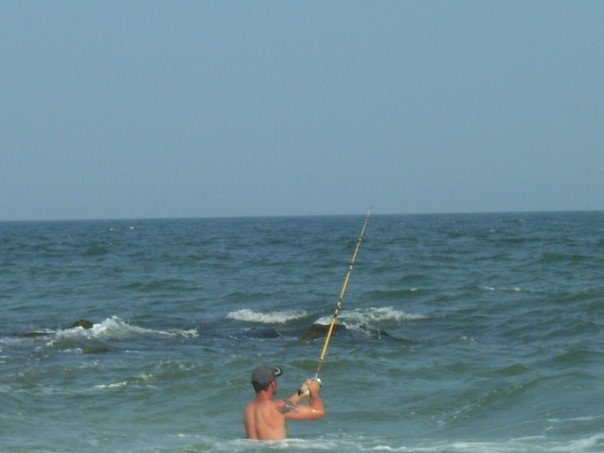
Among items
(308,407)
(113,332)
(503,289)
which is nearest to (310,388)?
(308,407)

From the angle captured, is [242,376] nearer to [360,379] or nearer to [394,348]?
[360,379]

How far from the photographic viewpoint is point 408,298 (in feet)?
81.1

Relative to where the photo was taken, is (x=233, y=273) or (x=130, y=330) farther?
(x=233, y=273)

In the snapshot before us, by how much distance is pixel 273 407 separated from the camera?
9.20 m

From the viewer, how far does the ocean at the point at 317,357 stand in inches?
435

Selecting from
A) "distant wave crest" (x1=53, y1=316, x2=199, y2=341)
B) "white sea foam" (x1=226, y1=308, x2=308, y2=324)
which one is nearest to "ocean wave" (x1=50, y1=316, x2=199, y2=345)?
"distant wave crest" (x1=53, y1=316, x2=199, y2=341)

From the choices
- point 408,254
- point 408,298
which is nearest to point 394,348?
point 408,298

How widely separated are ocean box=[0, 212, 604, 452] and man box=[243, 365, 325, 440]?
8.5 inches

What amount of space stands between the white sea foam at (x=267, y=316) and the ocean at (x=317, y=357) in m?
0.06

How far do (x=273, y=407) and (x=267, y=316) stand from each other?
41.2 feet

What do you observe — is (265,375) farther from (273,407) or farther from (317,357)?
(317,357)

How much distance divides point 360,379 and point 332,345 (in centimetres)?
272

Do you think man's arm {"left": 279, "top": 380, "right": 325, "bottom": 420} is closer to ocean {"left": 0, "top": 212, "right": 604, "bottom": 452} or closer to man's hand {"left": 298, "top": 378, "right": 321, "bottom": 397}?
man's hand {"left": 298, "top": 378, "right": 321, "bottom": 397}

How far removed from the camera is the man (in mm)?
9023
